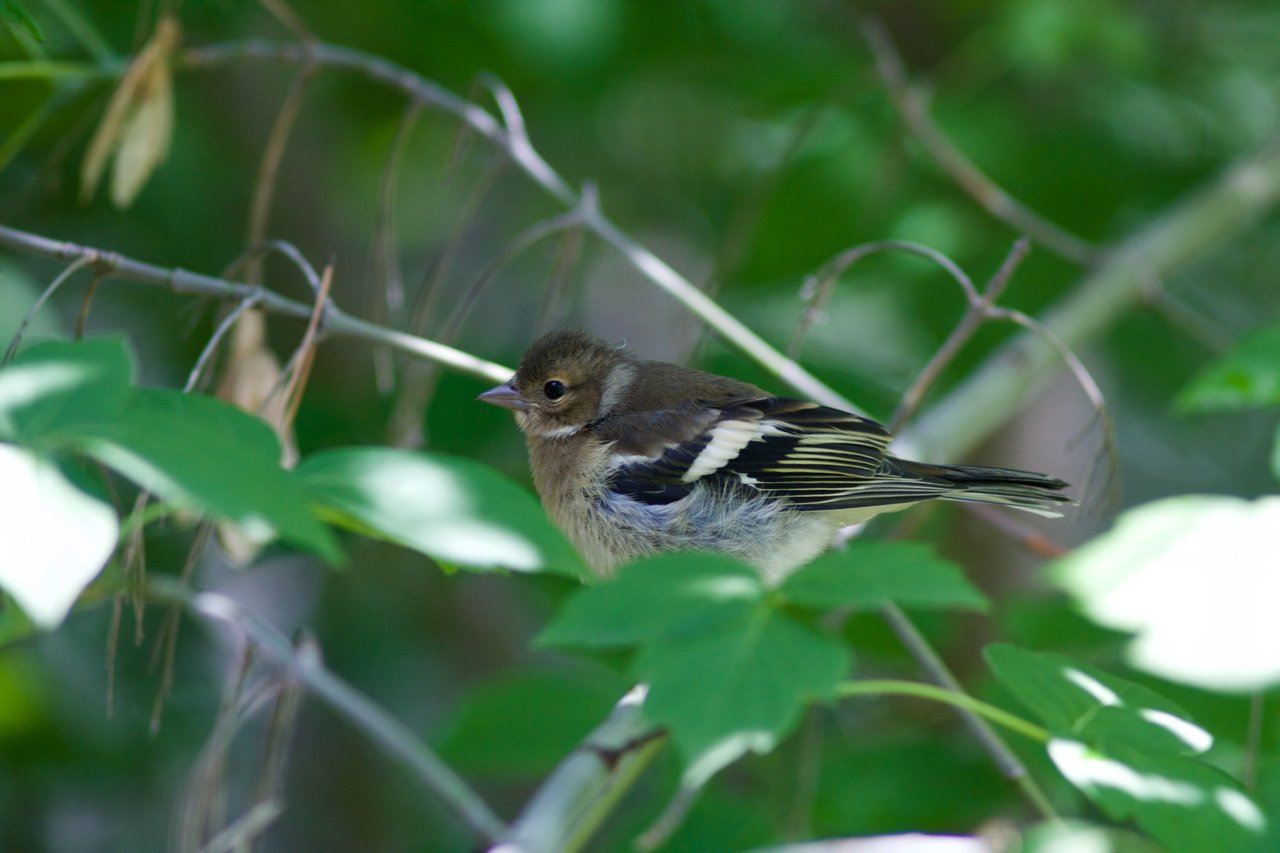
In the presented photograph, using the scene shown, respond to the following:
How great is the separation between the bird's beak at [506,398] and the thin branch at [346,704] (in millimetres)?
1199

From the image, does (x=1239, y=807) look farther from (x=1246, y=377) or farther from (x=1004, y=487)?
(x=1004, y=487)

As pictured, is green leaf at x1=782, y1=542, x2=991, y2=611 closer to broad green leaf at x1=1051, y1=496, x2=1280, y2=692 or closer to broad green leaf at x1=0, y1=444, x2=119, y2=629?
broad green leaf at x1=1051, y1=496, x2=1280, y2=692

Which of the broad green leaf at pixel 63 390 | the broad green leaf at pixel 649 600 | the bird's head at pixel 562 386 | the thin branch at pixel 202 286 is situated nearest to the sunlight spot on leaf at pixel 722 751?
the broad green leaf at pixel 649 600

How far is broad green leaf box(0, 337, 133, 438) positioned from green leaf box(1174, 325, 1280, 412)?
2123mm

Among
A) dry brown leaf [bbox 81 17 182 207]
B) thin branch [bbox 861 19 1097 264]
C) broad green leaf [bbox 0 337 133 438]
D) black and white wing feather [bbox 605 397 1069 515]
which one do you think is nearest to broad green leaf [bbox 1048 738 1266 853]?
broad green leaf [bbox 0 337 133 438]

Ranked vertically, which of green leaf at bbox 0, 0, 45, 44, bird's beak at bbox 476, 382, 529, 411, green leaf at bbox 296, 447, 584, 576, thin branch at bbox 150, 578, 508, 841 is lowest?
thin branch at bbox 150, 578, 508, 841

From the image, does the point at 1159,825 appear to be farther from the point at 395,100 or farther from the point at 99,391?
the point at 395,100

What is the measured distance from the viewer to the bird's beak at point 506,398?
130 inches

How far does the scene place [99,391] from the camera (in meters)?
1.25

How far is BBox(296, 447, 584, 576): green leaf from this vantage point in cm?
125

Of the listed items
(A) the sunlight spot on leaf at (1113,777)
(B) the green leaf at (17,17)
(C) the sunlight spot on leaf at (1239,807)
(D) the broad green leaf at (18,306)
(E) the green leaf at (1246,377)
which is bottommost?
(D) the broad green leaf at (18,306)

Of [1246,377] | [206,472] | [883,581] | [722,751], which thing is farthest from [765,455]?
[206,472]

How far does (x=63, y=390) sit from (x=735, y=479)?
205cm

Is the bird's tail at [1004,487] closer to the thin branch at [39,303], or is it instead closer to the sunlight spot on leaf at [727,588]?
the sunlight spot on leaf at [727,588]
